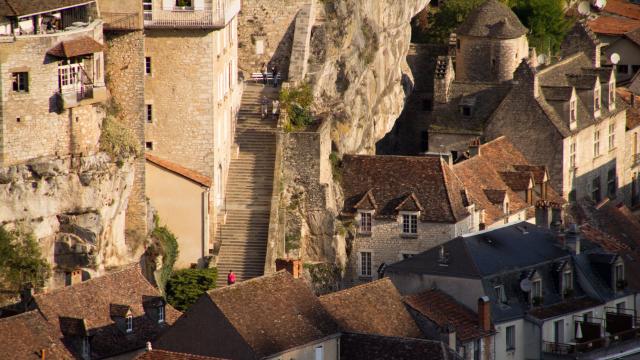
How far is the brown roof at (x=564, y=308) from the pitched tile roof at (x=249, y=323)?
472 inches

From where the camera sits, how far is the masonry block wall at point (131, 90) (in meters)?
101

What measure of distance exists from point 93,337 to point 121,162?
10.8m

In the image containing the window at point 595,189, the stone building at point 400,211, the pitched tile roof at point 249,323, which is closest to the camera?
the pitched tile roof at point 249,323

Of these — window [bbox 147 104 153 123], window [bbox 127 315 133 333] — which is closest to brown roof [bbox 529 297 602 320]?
window [bbox 127 315 133 333]

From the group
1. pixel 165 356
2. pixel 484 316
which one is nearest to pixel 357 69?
pixel 484 316

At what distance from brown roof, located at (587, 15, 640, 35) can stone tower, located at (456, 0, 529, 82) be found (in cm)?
1857

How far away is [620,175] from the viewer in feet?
429

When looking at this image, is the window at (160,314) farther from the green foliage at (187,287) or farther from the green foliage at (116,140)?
the green foliage at (116,140)

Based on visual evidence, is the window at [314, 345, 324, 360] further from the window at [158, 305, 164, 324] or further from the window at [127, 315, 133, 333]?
the window at [127, 315, 133, 333]

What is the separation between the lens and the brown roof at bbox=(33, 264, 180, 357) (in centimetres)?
9194

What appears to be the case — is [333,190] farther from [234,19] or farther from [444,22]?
[444,22]

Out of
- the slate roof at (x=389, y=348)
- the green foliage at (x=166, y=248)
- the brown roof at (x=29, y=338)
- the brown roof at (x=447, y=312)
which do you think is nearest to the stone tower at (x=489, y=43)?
A: the green foliage at (x=166, y=248)

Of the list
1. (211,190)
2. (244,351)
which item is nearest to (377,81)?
(211,190)

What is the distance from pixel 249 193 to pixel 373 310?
47.9 ft
